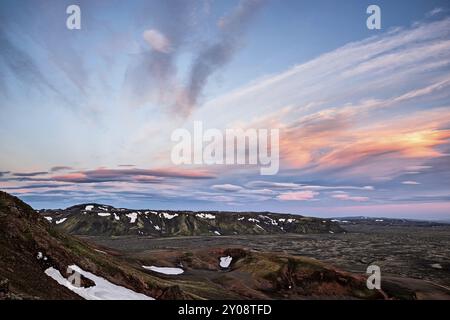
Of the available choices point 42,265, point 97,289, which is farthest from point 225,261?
point 42,265

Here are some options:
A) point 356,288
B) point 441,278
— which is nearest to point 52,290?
point 356,288

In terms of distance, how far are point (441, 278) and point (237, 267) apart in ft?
154

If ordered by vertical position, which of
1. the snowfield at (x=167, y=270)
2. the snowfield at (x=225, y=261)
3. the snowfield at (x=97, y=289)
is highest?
the snowfield at (x=97, y=289)

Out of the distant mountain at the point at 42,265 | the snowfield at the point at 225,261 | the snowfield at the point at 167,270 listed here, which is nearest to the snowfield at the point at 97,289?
the distant mountain at the point at 42,265

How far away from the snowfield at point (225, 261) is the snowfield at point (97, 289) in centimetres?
4542

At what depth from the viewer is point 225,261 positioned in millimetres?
81375

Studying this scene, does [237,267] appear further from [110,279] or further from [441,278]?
[441,278]

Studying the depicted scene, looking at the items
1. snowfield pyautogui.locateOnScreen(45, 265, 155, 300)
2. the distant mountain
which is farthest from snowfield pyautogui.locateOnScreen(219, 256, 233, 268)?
snowfield pyautogui.locateOnScreen(45, 265, 155, 300)

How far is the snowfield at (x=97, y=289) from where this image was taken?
92.9ft

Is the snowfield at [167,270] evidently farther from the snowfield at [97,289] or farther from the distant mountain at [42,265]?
the snowfield at [97,289]

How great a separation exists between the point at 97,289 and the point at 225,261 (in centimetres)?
5311

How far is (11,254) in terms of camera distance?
89.4 ft
